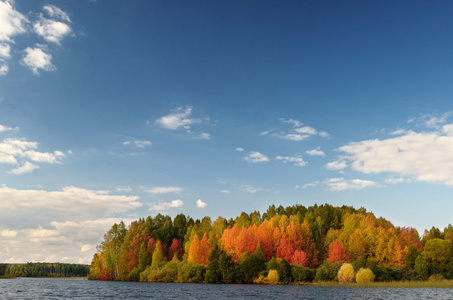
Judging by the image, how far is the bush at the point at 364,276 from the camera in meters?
97.4

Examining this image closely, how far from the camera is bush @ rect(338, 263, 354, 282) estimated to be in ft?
325

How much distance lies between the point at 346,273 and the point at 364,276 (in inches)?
179

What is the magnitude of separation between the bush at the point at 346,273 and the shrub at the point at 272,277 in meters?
17.0

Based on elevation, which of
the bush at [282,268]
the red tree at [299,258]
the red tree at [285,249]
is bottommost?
the bush at [282,268]

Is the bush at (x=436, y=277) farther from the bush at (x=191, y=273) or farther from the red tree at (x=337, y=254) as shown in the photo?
the bush at (x=191, y=273)

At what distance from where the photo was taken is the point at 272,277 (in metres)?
102

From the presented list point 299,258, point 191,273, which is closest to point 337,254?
point 299,258

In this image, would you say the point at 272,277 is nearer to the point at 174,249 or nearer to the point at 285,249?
the point at 285,249

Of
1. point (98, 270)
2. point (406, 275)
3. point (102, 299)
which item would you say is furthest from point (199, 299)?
point (98, 270)

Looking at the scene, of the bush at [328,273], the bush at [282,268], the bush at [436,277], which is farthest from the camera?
the bush at [328,273]

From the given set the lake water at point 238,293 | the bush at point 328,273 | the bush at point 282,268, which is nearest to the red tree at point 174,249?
the bush at point 282,268

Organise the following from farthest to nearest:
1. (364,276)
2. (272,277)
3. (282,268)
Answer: (282,268) < (272,277) < (364,276)

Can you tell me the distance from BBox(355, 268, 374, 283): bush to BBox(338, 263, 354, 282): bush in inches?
60.1

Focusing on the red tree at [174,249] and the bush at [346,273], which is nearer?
the bush at [346,273]
